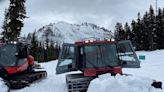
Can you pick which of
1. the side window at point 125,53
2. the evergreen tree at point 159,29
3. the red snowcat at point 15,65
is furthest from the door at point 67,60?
the evergreen tree at point 159,29

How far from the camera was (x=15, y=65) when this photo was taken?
23.3 meters

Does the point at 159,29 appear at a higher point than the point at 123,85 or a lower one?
higher

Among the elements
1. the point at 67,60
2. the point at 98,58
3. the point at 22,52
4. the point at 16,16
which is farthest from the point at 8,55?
the point at 16,16

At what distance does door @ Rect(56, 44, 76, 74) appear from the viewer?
20.7 m

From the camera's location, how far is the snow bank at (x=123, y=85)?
Result: 15002 millimetres

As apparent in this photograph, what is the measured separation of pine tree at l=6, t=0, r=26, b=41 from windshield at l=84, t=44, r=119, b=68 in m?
44.8

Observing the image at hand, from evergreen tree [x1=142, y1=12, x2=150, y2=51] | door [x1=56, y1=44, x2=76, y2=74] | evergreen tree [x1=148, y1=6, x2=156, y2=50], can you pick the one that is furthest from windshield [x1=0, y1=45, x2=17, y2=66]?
evergreen tree [x1=142, y1=12, x2=150, y2=51]

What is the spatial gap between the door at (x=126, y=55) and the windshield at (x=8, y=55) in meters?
6.45

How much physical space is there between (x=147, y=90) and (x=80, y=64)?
587 centimetres

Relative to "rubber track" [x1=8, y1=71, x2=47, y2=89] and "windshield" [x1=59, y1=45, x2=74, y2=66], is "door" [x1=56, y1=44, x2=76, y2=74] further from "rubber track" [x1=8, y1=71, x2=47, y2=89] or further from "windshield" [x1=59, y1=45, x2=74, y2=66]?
"rubber track" [x1=8, y1=71, x2=47, y2=89]

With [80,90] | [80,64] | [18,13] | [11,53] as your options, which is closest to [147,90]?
[80,90]

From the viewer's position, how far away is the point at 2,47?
2375 centimetres

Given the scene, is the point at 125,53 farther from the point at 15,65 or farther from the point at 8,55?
the point at 8,55

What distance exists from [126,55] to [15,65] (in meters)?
6.39
